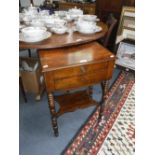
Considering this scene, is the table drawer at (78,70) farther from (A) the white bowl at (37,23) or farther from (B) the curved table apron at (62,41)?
(A) the white bowl at (37,23)

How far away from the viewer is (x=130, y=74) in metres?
2.45

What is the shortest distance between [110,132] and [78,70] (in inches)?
29.3

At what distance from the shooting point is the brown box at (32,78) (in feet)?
6.11

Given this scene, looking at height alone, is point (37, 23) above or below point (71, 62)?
above

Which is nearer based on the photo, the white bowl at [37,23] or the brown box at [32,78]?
the white bowl at [37,23]

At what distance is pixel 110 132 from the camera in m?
1.59

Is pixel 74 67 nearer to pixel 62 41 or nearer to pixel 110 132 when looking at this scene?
pixel 62 41

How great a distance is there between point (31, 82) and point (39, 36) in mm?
720

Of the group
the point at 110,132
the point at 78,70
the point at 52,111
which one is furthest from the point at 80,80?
the point at 110,132

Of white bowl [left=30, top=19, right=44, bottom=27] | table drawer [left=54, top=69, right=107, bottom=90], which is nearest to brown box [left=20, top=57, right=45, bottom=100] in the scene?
white bowl [left=30, top=19, right=44, bottom=27]

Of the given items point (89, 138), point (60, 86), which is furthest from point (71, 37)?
point (89, 138)

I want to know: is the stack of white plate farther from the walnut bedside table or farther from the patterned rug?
the patterned rug

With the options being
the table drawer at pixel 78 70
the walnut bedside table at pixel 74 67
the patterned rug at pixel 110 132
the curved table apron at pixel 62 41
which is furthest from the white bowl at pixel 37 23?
the patterned rug at pixel 110 132
